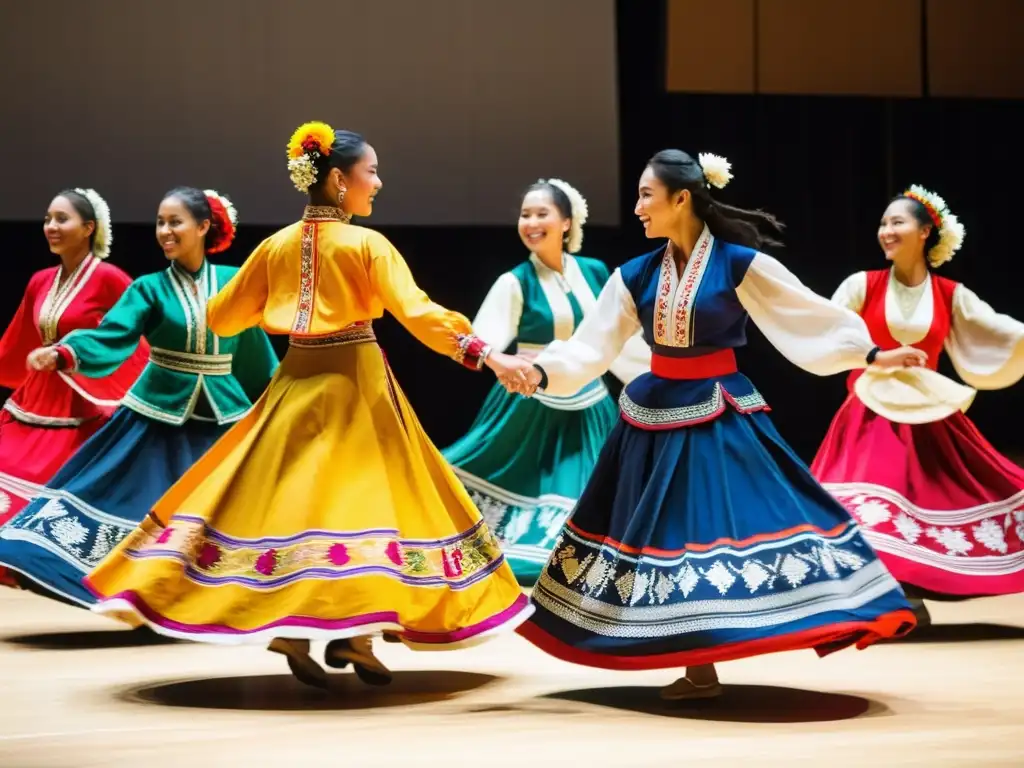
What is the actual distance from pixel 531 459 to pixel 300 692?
1.87 metres

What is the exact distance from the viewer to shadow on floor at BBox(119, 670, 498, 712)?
351 cm

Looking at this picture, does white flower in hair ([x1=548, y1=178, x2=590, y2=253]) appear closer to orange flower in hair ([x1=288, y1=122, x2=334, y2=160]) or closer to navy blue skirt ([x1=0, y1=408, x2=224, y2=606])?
navy blue skirt ([x1=0, y1=408, x2=224, y2=606])

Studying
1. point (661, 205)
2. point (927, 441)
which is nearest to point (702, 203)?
point (661, 205)

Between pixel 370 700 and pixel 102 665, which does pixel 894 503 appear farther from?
pixel 102 665

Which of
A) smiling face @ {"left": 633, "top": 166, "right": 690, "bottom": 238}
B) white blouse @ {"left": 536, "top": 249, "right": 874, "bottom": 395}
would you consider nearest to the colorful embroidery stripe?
white blouse @ {"left": 536, "top": 249, "right": 874, "bottom": 395}

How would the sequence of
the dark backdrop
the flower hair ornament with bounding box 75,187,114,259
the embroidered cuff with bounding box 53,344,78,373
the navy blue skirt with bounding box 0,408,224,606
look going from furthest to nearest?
1. the dark backdrop
2. the flower hair ornament with bounding box 75,187,114,259
3. the embroidered cuff with bounding box 53,344,78,373
4. the navy blue skirt with bounding box 0,408,224,606

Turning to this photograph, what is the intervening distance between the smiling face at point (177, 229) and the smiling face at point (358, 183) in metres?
1.01

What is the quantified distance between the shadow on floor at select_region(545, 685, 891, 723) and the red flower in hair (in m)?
1.82

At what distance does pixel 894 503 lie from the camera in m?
4.45

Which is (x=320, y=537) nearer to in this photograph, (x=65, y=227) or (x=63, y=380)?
(x=63, y=380)

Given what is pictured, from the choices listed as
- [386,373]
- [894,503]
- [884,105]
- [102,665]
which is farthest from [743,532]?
[884,105]

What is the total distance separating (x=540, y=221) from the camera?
5.49 meters

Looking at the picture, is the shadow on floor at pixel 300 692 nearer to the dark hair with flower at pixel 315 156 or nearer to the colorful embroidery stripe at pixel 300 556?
the colorful embroidery stripe at pixel 300 556

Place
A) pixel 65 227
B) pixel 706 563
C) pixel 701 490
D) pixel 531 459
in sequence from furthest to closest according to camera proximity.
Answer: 1. pixel 531 459
2. pixel 65 227
3. pixel 701 490
4. pixel 706 563
